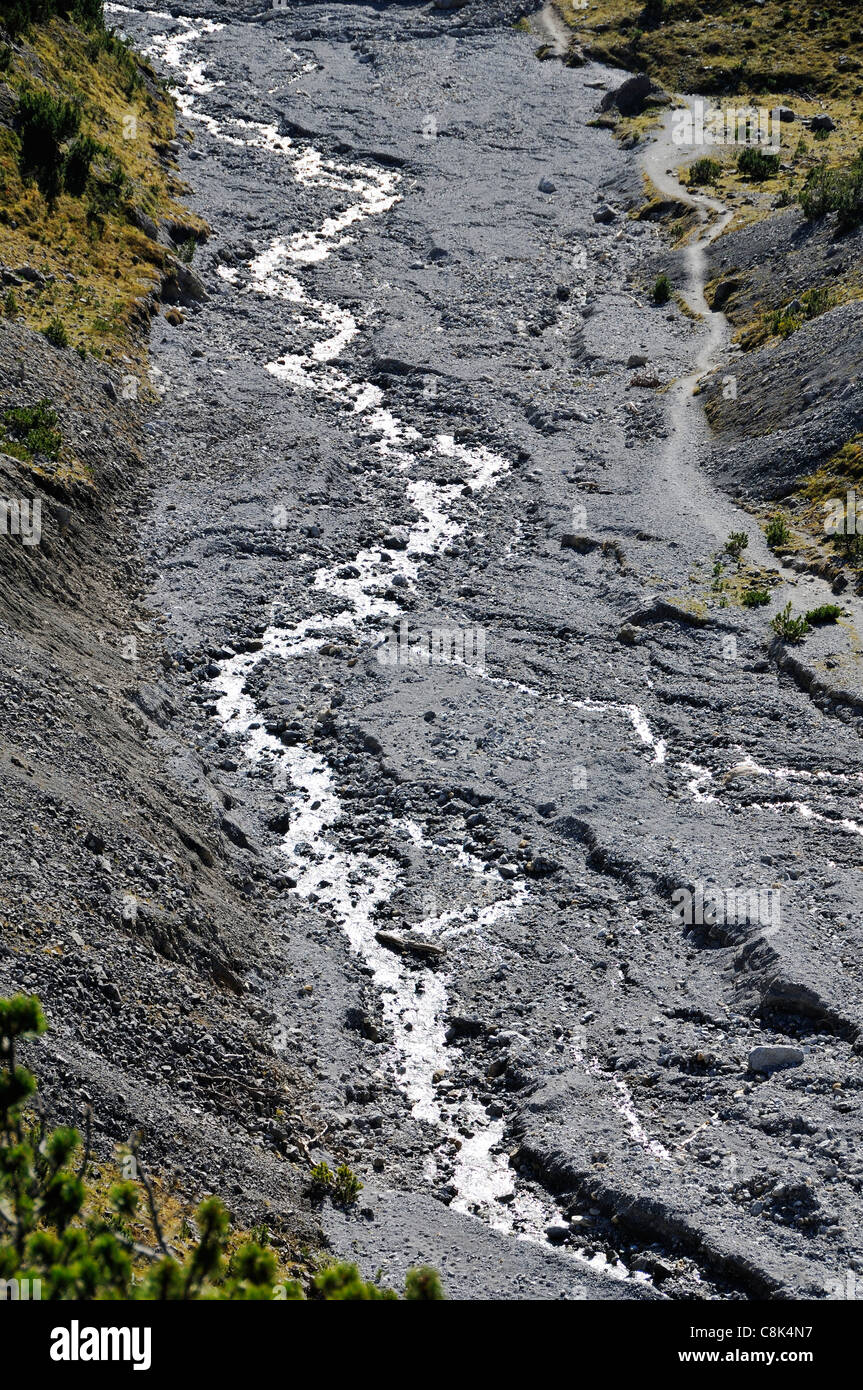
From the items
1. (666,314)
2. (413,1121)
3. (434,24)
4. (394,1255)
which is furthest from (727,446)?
(434,24)

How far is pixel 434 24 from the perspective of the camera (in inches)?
2805

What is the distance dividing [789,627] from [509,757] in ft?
24.1

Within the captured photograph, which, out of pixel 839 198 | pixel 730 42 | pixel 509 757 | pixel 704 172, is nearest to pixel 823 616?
pixel 509 757

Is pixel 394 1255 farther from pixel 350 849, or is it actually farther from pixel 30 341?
pixel 30 341

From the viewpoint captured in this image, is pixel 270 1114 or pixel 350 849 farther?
pixel 350 849

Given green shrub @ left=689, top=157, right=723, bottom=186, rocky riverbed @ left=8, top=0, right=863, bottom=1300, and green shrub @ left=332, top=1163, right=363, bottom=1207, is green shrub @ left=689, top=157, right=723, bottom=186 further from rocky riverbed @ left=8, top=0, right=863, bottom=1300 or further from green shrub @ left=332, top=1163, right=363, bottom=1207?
green shrub @ left=332, top=1163, right=363, bottom=1207

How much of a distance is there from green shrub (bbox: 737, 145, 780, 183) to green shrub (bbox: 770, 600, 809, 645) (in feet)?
104

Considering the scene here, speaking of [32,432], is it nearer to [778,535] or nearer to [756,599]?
[756,599]

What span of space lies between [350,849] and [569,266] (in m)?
32.0

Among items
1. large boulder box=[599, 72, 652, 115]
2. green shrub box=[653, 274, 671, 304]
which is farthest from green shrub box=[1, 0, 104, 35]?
large boulder box=[599, 72, 652, 115]

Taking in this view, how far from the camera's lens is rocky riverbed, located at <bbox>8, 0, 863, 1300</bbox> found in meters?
15.3

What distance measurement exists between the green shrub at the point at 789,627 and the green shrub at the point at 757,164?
31.7m

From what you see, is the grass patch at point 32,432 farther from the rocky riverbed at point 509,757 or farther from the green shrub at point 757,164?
the green shrub at point 757,164
